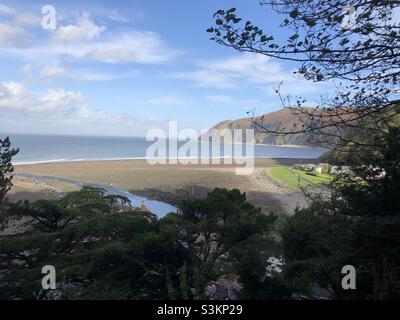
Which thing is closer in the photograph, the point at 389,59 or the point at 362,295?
the point at 389,59

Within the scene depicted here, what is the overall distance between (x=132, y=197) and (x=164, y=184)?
20.4 ft

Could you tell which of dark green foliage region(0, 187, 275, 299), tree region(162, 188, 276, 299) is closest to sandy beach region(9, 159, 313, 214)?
dark green foliage region(0, 187, 275, 299)

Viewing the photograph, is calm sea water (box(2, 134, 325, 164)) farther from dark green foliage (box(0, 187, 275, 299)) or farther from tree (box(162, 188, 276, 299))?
dark green foliage (box(0, 187, 275, 299))

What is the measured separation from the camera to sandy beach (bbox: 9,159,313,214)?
2897cm

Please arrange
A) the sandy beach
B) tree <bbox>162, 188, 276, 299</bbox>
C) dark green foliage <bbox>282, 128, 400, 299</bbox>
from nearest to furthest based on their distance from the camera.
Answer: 1. dark green foliage <bbox>282, 128, 400, 299</bbox>
2. tree <bbox>162, 188, 276, 299</bbox>
3. the sandy beach

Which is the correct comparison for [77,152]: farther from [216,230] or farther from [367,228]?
[367,228]

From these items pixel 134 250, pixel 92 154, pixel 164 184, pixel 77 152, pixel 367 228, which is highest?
pixel 77 152

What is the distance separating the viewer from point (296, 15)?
4777 millimetres

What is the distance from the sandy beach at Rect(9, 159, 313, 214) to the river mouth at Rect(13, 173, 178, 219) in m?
0.75

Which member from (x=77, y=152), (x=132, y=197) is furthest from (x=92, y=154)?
(x=132, y=197)

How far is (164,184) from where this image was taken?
36.0 m
